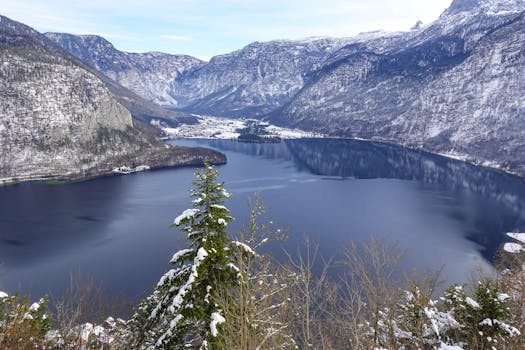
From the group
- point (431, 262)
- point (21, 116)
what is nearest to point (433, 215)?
point (431, 262)

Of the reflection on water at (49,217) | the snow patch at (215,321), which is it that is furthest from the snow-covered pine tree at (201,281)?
the reflection on water at (49,217)

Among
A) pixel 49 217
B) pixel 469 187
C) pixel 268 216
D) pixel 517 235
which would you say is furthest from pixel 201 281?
pixel 469 187

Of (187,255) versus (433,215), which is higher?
(187,255)

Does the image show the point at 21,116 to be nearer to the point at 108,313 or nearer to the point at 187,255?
the point at 108,313

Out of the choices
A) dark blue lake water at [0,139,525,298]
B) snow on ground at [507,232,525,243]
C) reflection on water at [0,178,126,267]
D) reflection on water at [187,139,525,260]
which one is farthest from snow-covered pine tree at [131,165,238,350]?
snow on ground at [507,232,525,243]

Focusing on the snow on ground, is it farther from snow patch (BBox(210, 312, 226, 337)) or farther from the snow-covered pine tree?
snow patch (BBox(210, 312, 226, 337))

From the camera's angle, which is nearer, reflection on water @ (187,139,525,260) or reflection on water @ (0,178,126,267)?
reflection on water @ (0,178,126,267)

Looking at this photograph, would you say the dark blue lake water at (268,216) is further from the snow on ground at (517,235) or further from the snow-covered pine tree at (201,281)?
the snow-covered pine tree at (201,281)

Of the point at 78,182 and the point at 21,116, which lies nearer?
the point at 78,182
